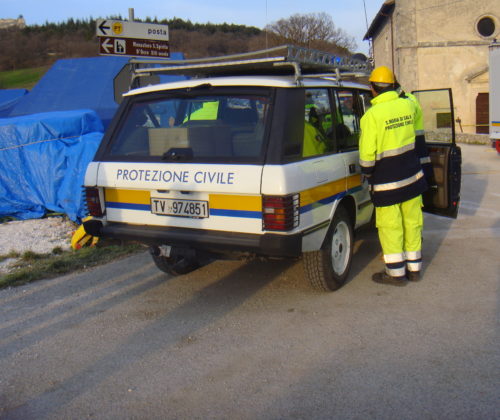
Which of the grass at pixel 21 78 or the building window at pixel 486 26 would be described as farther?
the grass at pixel 21 78

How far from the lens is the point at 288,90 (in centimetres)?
423

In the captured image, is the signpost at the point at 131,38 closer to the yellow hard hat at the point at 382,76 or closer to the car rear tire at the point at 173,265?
the car rear tire at the point at 173,265

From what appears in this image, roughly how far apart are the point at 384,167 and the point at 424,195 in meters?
1.33

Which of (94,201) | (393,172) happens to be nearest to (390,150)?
(393,172)

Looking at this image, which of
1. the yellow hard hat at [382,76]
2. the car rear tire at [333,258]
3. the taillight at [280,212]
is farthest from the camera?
the yellow hard hat at [382,76]

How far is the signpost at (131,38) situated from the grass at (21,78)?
47.4m

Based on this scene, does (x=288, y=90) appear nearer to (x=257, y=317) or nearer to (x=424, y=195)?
(x=257, y=317)

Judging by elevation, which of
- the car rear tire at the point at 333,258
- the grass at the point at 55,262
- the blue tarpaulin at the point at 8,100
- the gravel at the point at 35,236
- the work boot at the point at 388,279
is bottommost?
the work boot at the point at 388,279

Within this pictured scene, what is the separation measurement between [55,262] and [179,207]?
2490mm

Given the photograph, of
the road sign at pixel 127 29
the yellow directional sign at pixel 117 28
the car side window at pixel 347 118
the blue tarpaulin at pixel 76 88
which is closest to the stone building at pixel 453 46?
the blue tarpaulin at pixel 76 88

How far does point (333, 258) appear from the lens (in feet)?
16.0

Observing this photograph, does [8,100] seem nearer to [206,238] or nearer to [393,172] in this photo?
[206,238]

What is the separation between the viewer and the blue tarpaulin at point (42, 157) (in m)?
8.47

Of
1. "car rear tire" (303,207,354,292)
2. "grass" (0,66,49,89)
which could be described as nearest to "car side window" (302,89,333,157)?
"car rear tire" (303,207,354,292)
